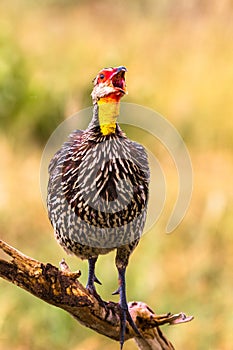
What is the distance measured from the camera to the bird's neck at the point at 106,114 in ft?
8.98

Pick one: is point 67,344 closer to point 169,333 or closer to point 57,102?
point 169,333

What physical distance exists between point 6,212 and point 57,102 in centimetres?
137

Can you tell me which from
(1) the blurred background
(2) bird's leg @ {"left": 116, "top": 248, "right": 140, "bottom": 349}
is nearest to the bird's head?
(2) bird's leg @ {"left": 116, "top": 248, "right": 140, "bottom": 349}

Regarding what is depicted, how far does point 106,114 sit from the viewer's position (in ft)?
9.15

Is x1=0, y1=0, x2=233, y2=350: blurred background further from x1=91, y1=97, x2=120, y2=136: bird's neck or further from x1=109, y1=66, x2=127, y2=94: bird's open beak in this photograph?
x1=109, y1=66, x2=127, y2=94: bird's open beak

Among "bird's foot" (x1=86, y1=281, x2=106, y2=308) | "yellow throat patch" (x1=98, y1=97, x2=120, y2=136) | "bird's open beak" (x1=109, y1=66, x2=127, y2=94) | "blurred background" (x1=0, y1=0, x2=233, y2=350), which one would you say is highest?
"blurred background" (x1=0, y1=0, x2=233, y2=350)

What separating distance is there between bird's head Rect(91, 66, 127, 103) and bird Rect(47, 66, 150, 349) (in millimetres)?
26

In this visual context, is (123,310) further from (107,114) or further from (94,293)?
(107,114)

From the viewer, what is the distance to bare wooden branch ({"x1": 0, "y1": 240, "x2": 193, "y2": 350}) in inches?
124

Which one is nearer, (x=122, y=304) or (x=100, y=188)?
(x=100, y=188)

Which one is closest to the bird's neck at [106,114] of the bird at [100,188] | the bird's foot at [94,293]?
the bird at [100,188]

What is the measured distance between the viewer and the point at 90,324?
3.47m

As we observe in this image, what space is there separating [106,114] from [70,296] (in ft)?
2.55

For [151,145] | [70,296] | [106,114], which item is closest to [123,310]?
[70,296]
